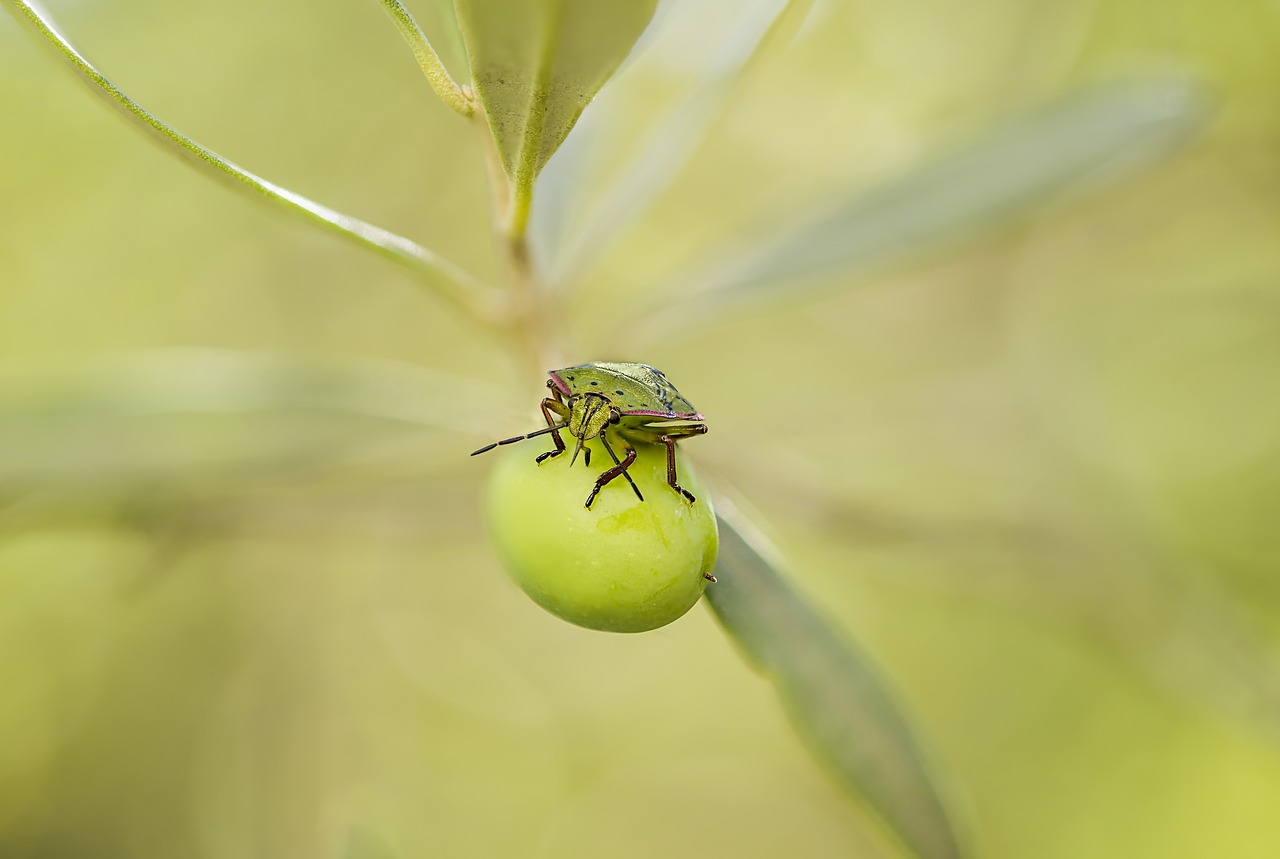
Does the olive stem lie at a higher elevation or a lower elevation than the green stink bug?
higher

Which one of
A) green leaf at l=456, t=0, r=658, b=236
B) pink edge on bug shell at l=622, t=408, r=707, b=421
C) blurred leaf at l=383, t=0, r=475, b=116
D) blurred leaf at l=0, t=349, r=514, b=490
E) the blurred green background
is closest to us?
green leaf at l=456, t=0, r=658, b=236

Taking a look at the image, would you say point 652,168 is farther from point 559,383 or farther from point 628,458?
point 628,458

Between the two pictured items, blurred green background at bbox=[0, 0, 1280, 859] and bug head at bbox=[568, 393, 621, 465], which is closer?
bug head at bbox=[568, 393, 621, 465]

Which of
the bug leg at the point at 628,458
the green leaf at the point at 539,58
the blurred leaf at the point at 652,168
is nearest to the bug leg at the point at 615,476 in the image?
the bug leg at the point at 628,458

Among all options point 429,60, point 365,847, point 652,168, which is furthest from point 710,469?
point 429,60

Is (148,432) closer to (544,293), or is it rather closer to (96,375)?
(96,375)

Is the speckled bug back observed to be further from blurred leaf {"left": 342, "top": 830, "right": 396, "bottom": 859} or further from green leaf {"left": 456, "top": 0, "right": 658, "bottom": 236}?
blurred leaf {"left": 342, "top": 830, "right": 396, "bottom": 859}

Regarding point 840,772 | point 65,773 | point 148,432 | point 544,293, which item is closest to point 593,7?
point 544,293

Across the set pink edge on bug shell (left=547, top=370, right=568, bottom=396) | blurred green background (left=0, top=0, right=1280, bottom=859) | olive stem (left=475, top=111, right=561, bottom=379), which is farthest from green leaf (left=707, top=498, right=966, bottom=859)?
blurred green background (left=0, top=0, right=1280, bottom=859)
